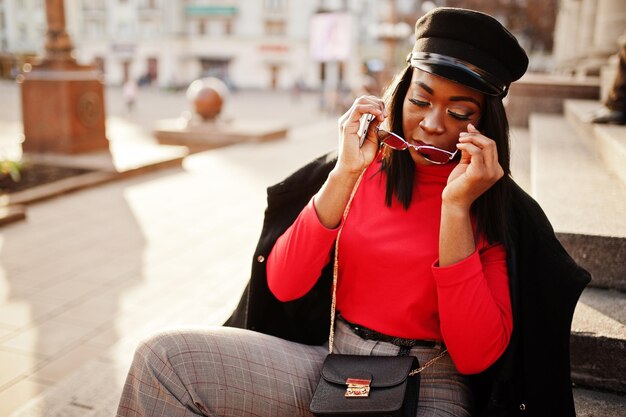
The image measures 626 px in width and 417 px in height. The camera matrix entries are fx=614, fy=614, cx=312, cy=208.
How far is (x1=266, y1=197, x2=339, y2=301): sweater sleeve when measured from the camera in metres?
2.08

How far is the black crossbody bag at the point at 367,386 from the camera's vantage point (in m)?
1.79

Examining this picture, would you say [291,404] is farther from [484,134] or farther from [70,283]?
[70,283]

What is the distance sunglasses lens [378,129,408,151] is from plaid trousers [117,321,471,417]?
26.4 inches

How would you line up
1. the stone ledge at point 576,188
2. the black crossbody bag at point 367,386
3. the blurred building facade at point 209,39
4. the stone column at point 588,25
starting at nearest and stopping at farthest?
the black crossbody bag at point 367,386 → the stone ledge at point 576,188 → the stone column at point 588,25 → the blurred building facade at point 209,39

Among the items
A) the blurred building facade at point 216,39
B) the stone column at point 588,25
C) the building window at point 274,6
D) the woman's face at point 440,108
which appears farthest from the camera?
the building window at point 274,6

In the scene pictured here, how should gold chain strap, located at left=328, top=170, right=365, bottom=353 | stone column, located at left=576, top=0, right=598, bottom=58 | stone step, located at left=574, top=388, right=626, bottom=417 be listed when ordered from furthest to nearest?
1. stone column, located at left=576, top=0, right=598, bottom=58
2. stone step, located at left=574, top=388, right=626, bottom=417
3. gold chain strap, located at left=328, top=170, right=365, bottom=353

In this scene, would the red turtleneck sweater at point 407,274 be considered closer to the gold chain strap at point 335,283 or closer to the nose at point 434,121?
the gold chain strap at point 335,283

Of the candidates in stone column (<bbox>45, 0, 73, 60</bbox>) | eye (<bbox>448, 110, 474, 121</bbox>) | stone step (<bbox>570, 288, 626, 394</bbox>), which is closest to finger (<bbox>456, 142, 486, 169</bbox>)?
eye (<bbox>448, 110, 474, 121</bbox>)

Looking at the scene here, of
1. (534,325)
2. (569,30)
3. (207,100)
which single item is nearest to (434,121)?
(534,325)

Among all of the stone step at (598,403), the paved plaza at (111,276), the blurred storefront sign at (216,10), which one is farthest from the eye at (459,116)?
the blurred storefront sign at (216,10)

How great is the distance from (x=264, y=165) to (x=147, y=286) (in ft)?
21.5

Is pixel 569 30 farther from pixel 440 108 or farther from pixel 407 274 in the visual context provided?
pixel 407 274

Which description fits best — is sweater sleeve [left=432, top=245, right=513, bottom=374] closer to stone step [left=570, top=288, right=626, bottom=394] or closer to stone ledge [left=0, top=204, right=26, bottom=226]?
stone step [left=570, top=288, right=626, bottom=394]

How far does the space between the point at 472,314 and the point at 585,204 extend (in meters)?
1.68
